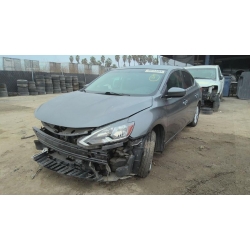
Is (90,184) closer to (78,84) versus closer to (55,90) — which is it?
(55,90)

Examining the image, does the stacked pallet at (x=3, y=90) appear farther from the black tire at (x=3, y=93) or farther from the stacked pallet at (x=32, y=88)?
the stacked pallet at (x=32, y=88)

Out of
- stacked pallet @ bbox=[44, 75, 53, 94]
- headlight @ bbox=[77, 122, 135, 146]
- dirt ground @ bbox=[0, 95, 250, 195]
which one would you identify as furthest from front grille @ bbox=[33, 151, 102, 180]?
stacked pallet @ bbox=[44, 75, 53, 94]

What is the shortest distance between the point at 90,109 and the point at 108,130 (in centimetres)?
45

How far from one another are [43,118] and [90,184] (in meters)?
1.07

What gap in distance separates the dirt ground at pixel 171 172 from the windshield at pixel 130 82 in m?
1.23

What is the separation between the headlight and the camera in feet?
6.93

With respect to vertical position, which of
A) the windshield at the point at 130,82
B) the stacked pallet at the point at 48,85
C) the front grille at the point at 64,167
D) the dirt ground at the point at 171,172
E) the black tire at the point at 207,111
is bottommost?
the dirt ground at the point at 171,172

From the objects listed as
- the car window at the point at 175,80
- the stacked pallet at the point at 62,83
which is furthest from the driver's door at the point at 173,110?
the stacked pallet at the point at 62,83

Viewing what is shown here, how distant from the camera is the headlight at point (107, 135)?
2112 millimetres

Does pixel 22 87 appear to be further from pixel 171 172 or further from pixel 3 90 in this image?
pixel 171 172

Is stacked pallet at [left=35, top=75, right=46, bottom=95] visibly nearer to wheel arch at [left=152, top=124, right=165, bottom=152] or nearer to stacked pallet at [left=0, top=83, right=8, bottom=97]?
stacked pallet at [left=0, top=83, right=8, bottom=97]

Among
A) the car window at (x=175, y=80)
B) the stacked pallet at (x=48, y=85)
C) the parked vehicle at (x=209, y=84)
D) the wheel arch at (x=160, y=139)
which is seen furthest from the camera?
the stacked pallet at (x=48, y=85)

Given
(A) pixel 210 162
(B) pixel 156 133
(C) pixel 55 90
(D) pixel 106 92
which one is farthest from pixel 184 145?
(C) pixel 55 90

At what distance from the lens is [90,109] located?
2.41m
